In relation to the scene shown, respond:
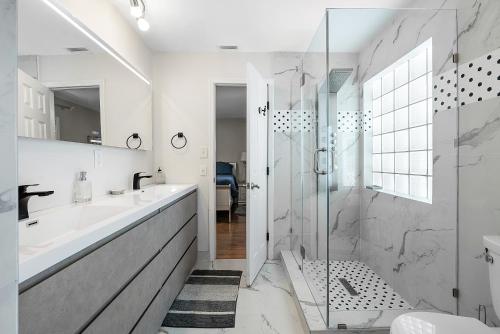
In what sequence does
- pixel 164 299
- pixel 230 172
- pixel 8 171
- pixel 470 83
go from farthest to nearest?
pixel 230 172
pixel 164 299
pixel 470 83
pixel 8 171

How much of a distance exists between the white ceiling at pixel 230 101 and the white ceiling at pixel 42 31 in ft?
7.43

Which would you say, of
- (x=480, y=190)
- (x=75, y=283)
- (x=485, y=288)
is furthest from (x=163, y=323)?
(x=480, y=190)

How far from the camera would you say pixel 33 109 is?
130 cm

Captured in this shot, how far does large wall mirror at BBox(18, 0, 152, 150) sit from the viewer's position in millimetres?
1264

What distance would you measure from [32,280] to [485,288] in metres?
2.01

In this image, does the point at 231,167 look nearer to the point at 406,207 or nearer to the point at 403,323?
the point at 406,207

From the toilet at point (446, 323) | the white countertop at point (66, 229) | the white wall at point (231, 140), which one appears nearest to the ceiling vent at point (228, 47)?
the white countertop at point (66, 229)

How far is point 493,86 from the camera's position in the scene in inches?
50.1

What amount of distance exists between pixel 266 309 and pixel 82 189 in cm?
157

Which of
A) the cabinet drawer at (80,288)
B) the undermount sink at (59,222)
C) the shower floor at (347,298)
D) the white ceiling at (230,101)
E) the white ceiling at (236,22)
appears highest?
the white ceiling at (230,101)

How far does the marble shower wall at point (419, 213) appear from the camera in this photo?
156 centimetres

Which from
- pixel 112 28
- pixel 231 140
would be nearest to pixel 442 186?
pixel 112 28

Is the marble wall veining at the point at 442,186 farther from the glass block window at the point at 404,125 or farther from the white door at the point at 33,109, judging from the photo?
the white door at the point at 33,109

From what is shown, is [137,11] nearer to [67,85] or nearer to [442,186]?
[67,85]
